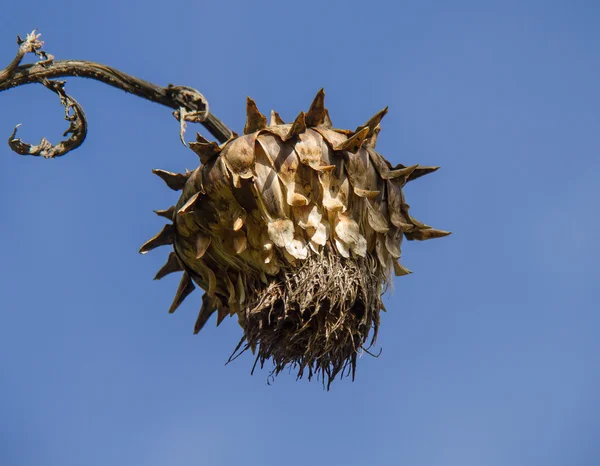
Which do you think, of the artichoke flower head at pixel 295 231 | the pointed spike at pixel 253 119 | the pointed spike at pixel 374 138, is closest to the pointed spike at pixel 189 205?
the artichoke flower head at pixel 295 231

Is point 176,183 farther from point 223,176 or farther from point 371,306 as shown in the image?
point 371,306

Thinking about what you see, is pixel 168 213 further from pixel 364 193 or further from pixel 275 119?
pixel 364 193

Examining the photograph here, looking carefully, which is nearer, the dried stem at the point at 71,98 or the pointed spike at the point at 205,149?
the dried stem at the point at 71,98

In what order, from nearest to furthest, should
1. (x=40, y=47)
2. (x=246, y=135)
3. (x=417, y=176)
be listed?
1. (x=40, y=47)
2. (x=246, y=135)
3. (x=417, y=176)

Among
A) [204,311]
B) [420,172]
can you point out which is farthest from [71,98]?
[420,172]

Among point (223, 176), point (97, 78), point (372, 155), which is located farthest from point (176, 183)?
point (372, 155)

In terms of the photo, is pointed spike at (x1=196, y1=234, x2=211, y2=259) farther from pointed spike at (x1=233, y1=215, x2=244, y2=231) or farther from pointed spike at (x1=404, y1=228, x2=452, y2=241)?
pointed spike at (x1=404, y1=228, x2=452, y2=241)

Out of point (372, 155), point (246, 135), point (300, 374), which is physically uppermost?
point (372, 155)

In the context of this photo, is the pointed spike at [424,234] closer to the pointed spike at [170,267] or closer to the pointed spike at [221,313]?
the pointed spike at [221,313]
